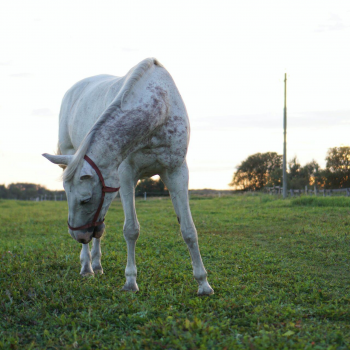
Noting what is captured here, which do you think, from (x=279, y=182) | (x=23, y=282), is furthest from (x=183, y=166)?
(x=279, y=182)

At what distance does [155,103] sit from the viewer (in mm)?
3855

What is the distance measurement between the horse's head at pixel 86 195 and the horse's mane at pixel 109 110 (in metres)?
0.04

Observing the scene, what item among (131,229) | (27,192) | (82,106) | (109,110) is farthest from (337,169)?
(27,192)

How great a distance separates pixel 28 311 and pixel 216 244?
15.2ft

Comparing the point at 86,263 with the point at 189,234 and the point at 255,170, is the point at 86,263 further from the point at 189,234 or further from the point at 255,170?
the point at 255,170

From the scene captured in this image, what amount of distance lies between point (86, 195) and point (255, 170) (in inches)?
2046

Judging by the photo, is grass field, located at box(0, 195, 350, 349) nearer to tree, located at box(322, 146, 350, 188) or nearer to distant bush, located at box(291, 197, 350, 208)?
distant bush, located at box(291, 197, 350, 208)

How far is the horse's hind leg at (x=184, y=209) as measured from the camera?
165 inches

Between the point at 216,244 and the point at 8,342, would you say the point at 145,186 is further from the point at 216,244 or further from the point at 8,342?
the point at 8,342

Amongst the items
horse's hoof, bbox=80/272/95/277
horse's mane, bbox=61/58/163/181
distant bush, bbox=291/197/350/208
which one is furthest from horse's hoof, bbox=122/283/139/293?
distant bush, bbox=291/197/350/208

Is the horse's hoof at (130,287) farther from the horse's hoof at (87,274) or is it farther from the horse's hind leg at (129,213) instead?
the horse's hoof at (87,274)

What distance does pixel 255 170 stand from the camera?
53.9 meters

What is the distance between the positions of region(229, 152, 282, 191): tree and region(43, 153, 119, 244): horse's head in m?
49.8

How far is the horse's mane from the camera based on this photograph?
3324 mm
